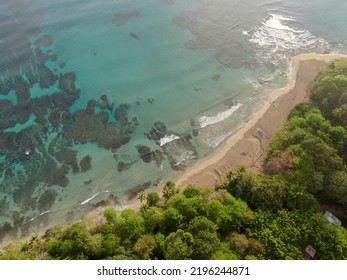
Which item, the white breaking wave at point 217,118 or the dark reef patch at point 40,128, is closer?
the dark reef patch at point 40,128

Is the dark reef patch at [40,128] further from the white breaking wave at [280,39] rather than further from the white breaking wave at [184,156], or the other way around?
the white breaking wave at [280,39]

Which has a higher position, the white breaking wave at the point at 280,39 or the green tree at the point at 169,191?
the white breaking wave at the point at 280,39

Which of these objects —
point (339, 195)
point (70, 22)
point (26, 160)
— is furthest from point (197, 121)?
point (70, 22)

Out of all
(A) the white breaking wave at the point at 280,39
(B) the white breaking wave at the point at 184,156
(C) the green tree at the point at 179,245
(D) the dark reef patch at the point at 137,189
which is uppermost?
(A) the white breaking wave at the point at 280,39

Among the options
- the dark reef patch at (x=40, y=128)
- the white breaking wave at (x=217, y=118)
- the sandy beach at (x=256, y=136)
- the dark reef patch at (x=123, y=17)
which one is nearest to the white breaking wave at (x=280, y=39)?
the sandy beach at (x=256, y=136)

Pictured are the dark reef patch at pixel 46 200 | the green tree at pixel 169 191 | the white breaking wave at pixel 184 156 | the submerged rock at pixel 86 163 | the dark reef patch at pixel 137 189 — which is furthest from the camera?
the white breaking wave at pixel 184 156

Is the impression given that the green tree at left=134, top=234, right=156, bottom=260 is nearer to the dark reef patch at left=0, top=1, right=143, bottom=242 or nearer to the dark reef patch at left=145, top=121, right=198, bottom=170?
the dark reef patch at left=145, top=121, right=198, bottom=170

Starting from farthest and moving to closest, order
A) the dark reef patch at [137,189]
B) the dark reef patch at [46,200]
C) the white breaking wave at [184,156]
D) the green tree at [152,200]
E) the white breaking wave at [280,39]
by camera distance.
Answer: the white breaking wave at [280,39], the white breaking wave at [184,156], the dark reef patch at [137,189], the dark reef patch at [46,200], the green tree at [152,200]

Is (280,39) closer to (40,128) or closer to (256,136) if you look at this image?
(256,136)

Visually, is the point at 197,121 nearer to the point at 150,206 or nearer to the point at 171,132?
the point at 171,132
